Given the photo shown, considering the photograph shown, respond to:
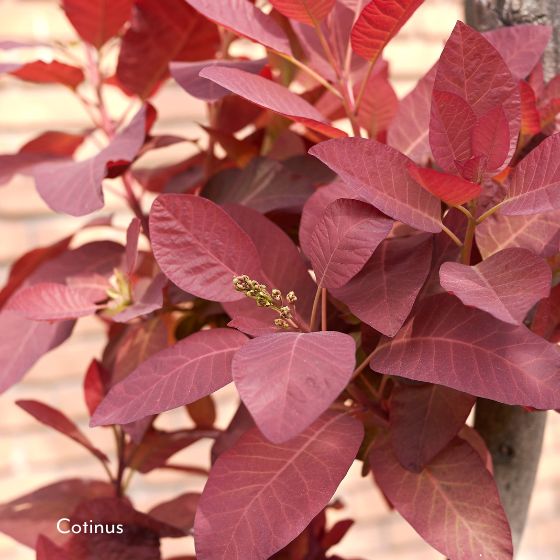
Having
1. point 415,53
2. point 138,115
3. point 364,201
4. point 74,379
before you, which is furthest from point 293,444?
point 415,53

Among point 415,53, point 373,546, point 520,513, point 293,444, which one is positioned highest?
point 415,53

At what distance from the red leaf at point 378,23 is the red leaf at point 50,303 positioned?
0.24 meters

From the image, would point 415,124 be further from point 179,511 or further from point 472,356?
point 179,511

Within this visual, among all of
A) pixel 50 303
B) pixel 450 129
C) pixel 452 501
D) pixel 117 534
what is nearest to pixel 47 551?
pixel 117 534

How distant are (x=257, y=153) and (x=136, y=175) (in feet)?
0.41

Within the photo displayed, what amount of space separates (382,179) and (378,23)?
0.11m

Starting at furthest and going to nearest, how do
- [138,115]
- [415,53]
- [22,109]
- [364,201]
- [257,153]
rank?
1. [415,53]
2. [22,109]
3. [257,153]
4. [138,115]
5. [364,201]

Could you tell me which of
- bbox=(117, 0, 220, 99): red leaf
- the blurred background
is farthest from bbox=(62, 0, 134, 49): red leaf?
the blurred background

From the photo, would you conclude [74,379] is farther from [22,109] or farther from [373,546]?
[373,546]

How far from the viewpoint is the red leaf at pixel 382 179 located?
0.38 m

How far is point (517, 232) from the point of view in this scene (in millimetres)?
438

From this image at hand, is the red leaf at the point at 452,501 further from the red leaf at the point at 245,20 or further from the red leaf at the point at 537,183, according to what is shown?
the red leaf at the point at 245,20

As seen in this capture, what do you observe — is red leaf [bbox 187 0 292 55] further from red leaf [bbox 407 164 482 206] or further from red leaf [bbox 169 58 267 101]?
red leaf [bbox 407 164 482 206]

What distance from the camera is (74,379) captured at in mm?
1227
